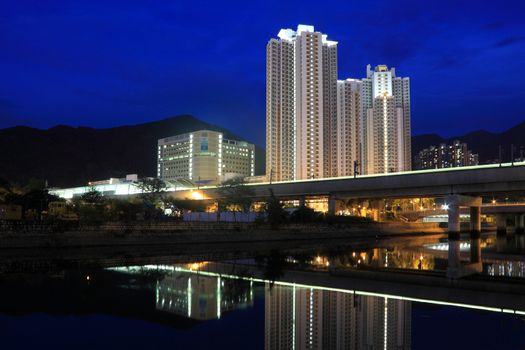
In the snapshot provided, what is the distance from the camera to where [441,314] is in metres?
17.1

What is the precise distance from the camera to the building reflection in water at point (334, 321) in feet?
43.5

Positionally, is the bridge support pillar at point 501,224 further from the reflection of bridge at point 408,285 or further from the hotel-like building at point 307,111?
the reflection of bridge at point 408,285

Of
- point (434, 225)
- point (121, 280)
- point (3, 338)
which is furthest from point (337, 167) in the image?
point (3, 338)

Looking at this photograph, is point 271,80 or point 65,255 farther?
point 271,80

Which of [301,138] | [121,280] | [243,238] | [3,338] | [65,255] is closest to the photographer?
[3,338]

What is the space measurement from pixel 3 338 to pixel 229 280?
12.7 metres

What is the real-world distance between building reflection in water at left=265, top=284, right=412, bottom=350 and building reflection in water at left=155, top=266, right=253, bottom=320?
4.46 feet

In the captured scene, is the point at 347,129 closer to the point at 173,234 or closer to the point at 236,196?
the point at 236,196

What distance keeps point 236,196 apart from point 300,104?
7482 cm

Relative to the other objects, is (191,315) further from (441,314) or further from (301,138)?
(301,138)

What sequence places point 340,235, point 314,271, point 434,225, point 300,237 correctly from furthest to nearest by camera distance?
point 434,225, point 340,235, point 300,237, point 314,271

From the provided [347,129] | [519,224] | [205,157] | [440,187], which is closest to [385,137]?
[347,129]

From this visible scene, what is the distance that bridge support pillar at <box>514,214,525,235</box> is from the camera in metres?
122

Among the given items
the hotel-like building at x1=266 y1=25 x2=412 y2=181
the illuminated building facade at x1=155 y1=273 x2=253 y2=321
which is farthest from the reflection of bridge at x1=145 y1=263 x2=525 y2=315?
the hotel-like building at x1=266 y1=25 x2=412 y2=181
